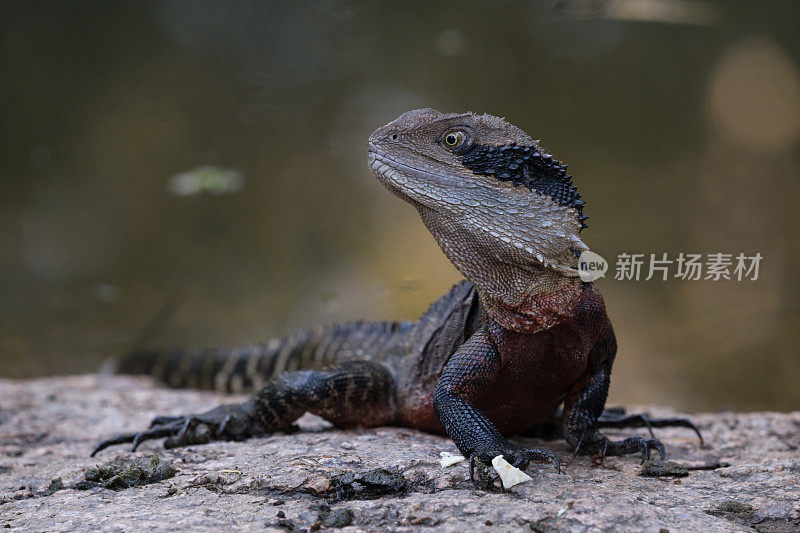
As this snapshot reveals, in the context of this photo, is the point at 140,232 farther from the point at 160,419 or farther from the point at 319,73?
the point at 160,419

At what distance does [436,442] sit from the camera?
11.0 feet

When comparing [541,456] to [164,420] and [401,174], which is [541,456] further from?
[164,420]

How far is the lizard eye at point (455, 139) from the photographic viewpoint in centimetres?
308

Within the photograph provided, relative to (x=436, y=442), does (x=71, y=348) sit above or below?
below

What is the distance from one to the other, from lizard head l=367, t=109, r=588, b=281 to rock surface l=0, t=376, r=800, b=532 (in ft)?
3.32

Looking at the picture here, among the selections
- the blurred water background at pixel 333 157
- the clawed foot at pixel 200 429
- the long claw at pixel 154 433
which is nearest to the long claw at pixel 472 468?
the clawed foot at pixel 200 429

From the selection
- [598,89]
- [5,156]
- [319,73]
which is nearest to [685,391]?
[598,89]

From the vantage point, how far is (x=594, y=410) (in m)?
3.31

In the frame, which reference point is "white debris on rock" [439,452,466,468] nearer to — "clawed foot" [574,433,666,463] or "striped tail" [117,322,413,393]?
"clawed foot" [574,433,666,463]

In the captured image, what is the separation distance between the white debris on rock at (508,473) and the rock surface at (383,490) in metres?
0.04

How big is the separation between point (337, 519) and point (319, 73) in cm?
610

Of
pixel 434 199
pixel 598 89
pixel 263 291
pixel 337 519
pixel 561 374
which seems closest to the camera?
pixel 337 519

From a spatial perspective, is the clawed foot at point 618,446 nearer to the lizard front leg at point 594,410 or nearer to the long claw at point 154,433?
the lizard front leg at point 594,410

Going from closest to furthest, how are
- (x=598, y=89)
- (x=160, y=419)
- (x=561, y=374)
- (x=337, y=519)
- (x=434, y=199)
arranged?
(x=337, y=519), (x=434, y=199), (x=561, y=374), (x=160, y=419), (x=598, y=89)
